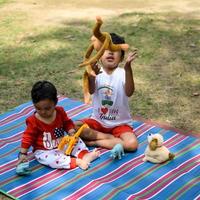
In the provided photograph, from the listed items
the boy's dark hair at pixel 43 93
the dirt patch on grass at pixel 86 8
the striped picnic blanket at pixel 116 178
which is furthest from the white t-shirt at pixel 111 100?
the dirt patch on grass at pixel 86 8

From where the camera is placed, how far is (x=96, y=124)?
143 inches

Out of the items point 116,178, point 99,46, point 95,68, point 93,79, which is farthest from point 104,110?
point 116,178

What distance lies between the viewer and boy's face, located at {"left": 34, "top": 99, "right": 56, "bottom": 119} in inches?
125

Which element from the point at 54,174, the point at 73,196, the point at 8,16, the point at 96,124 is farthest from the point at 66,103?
the point at 8,16

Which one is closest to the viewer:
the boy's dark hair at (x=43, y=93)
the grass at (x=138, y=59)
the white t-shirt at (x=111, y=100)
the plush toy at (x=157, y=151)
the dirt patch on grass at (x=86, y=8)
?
the boy's dark hair at (x=43, y=93)

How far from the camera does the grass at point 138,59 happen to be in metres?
4.34

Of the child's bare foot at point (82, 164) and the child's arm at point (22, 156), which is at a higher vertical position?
the child's arm at point (22, 156)

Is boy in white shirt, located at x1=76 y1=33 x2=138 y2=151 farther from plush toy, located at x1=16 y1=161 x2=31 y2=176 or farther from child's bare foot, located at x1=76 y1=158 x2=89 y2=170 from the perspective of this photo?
plush toy, located at x1=16 y1=161 x2=31 y2=176

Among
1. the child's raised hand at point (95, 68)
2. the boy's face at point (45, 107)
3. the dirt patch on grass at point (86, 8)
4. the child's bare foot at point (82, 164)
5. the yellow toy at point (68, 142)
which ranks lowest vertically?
the child's bare foot at point (82, 164)

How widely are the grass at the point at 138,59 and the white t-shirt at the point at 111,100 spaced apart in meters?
0.58

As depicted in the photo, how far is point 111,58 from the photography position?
342 centimetres

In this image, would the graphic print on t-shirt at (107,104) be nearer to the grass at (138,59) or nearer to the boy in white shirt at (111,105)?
the boy in white shirt at (111,105)

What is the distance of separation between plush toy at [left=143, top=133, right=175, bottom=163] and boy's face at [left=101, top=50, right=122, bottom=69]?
605mm

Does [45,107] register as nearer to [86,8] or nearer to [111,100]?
[111,100]
